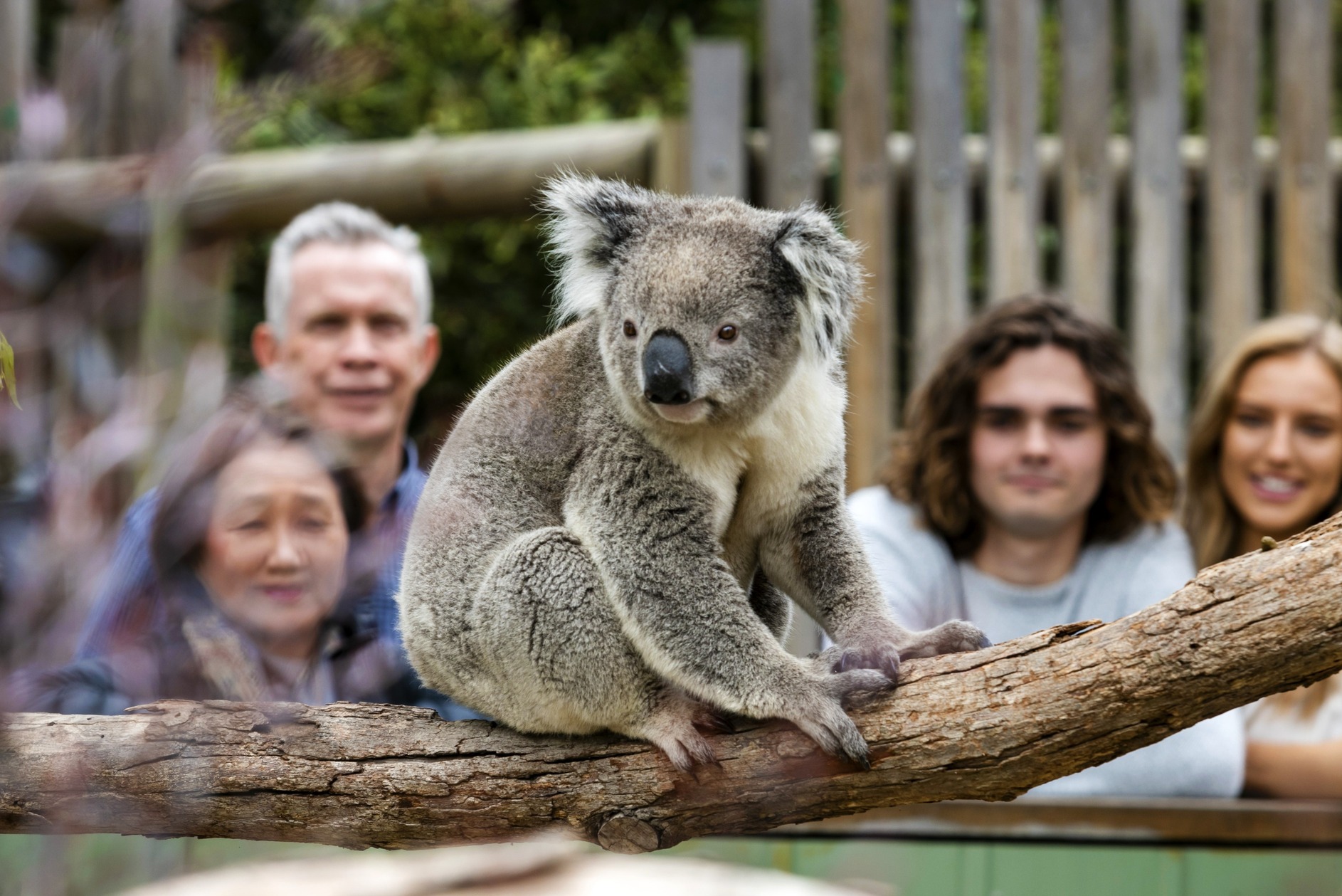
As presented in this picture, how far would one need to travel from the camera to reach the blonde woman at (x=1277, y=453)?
10.6ft

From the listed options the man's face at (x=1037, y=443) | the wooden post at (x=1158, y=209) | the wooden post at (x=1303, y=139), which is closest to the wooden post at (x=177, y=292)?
the man's face at (x=1037, y=443)

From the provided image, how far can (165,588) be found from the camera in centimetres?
224

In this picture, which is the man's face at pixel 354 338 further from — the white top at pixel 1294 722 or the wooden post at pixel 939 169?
the white top at pixel 1294 722

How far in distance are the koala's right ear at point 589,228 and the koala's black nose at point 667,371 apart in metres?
0.28

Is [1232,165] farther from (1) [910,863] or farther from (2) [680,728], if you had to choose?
(2) [680,728]

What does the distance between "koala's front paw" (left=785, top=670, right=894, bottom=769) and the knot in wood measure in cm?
28

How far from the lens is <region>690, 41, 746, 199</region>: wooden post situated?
12.8 ft

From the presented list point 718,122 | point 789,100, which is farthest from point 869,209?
point 718,122

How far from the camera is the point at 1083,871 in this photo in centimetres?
296

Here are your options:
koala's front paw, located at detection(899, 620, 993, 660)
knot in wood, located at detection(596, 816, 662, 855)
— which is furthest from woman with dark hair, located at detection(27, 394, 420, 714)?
koala's front paw, located at detection(899, 620, 993, 660)

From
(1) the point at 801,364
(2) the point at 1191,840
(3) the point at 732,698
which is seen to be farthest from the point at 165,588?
(2) the point at 1191,840

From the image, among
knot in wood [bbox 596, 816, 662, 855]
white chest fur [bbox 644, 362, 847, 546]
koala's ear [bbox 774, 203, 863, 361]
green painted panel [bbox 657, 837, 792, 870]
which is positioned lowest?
knot in wood [bbox 596, 816, 662, 855]

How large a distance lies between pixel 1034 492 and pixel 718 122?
1.51 m

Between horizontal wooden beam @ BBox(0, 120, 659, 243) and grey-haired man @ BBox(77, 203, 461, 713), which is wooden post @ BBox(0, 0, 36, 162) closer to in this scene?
horizontal wooden beam @ BBox(0, 120, 659, 243)
